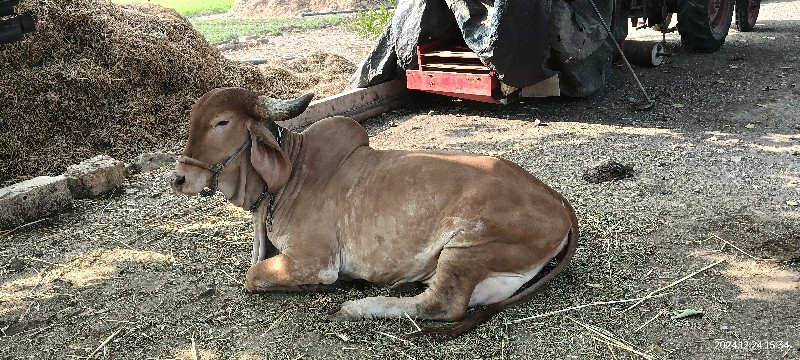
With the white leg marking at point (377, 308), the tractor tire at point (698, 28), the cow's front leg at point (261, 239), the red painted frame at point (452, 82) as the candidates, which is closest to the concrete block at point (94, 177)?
the cow's front leg at point (261, 239)

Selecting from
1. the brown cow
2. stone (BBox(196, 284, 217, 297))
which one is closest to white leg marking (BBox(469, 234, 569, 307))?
the brown cow

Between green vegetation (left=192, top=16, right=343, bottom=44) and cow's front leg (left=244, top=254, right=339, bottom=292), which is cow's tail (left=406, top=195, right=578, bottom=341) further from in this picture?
green vegetation (left=192, top=16, right=343, bottom=44)

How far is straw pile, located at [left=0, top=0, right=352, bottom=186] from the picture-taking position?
262 inches

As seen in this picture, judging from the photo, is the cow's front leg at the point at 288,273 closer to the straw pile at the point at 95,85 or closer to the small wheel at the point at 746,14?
the straw pile at the point at 95,85

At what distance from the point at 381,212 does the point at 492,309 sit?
29.4 inches

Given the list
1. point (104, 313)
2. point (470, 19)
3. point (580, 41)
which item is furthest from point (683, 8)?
point (104, 313)

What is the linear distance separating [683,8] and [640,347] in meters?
7.95

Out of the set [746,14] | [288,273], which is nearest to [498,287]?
[288,273]

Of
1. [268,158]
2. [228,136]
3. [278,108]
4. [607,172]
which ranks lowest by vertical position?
[607,172]

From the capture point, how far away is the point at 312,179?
3863 millimetres

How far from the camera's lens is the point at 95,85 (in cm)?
724

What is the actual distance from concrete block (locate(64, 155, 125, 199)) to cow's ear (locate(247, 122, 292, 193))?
261 centimetres

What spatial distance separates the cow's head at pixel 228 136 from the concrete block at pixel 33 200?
89.3 inches

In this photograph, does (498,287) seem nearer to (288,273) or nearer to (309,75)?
(288,273)
